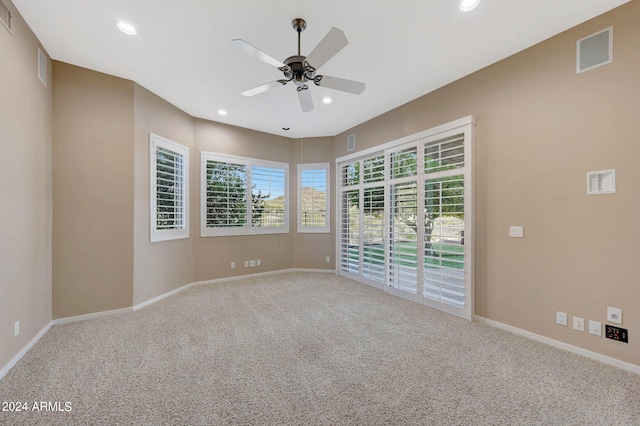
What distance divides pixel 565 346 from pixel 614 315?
0.53 metres

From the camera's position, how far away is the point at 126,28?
2.60m

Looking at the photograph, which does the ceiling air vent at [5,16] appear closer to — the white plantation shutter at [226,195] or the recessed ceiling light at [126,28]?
the recessed ceiling light at [126,28]

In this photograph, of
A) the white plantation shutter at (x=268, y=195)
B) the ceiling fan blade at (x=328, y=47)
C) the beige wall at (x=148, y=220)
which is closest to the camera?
the ceiling fan blade at (x=328, y=47)

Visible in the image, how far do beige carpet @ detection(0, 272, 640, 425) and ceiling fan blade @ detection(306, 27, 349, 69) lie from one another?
8.78 ft

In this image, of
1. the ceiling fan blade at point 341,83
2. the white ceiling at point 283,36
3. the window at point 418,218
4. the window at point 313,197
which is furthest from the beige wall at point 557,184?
the window at point 313,197

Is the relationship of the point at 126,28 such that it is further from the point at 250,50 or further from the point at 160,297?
the point at 160,297

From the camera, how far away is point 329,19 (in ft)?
8.04

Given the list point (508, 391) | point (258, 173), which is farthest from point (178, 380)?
point (258, 173)

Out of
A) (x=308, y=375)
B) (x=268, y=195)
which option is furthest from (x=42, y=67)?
(x=308, y=375)

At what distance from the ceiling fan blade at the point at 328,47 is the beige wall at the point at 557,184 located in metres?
2.21

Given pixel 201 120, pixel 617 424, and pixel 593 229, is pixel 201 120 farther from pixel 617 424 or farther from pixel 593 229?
pixel 617 424

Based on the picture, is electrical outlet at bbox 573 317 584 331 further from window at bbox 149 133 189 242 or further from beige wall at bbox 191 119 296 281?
window at bbox 149 133 189 242

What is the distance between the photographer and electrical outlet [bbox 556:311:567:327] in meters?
2.65

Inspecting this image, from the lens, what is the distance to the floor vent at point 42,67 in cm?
287
